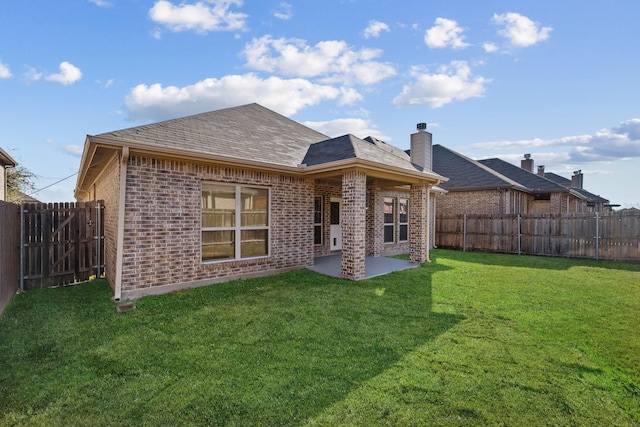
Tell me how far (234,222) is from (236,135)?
2732 millimetres

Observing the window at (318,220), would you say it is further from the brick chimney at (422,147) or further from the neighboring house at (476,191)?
the neighboring house at (476,191)

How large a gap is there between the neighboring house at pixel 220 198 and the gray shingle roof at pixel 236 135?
0.15 feet

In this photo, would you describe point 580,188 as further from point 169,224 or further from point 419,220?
point 169,224

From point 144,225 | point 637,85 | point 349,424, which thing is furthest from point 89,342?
point 637,85

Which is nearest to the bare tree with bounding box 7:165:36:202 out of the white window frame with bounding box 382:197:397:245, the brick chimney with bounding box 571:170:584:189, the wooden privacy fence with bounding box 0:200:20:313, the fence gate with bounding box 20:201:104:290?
the fence gate with bounding box 20:201:104:290

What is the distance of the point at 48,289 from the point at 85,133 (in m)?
4.01

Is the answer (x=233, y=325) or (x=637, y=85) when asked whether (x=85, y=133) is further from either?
(x=637, y=85)

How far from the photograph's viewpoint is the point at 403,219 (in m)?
13.7

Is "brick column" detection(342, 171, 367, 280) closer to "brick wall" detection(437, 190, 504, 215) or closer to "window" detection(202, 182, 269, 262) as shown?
"window" detection(202, 182, 269, 262)

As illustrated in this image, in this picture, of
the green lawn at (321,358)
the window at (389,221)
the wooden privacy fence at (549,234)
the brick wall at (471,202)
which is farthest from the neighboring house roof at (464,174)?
the green lawn at (321,358)

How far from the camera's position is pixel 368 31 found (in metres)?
9.16

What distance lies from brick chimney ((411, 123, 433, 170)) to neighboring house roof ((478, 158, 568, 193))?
1030cm

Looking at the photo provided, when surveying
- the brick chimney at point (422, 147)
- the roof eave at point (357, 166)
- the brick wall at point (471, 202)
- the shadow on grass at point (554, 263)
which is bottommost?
the shadow on grass at point (554, 263)

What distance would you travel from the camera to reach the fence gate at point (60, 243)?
281 inches
